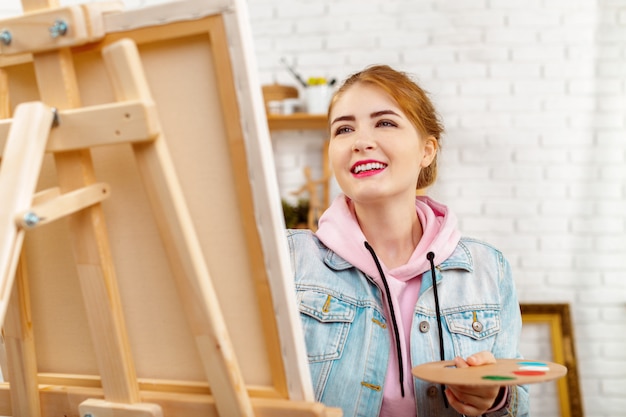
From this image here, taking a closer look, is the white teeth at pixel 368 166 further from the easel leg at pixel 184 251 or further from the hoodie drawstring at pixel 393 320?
the easel leg at pixel 184 251

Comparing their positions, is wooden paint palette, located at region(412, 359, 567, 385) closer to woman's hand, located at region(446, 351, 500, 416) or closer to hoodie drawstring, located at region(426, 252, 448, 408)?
woman's hand, located at region(446, 351, 500, 416)

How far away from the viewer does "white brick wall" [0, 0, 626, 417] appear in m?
3.15

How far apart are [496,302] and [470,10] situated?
2.10 meters

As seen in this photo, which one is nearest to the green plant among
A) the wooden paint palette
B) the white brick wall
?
the white brick wall

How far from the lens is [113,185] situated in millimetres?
914

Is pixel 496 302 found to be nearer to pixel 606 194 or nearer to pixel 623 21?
pixel 606 194

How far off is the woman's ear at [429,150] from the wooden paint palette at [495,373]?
62cm

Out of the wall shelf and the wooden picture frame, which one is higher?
the wall shelf

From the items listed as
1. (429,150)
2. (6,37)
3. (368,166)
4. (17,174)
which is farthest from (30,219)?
(429,150)

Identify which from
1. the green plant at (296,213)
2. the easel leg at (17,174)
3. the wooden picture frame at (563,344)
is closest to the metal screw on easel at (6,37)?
the easel leg at (17,174)

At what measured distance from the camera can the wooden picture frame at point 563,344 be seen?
3.07m

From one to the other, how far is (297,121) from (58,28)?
2331mm

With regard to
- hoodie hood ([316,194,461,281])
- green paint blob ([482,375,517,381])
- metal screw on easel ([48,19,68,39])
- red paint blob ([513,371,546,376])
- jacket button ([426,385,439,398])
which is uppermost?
metal screw on easel ([48,19,68,39])

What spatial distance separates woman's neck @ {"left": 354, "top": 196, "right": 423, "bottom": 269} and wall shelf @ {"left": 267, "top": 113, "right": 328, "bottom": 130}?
1.56m
